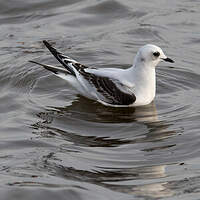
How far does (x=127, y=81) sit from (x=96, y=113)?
2.15 ft

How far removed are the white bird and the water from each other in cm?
17

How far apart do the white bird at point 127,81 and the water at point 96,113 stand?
17 centimetres

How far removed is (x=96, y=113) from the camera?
961 cm

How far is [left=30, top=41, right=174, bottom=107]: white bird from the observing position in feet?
31.7

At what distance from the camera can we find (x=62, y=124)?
899 centimetres

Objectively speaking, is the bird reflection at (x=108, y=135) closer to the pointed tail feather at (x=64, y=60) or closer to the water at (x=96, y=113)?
the water at (x=96, y=113)

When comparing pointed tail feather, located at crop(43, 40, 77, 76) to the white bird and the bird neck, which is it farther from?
the bird neck

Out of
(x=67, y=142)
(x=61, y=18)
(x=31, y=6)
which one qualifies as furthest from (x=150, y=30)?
(x=67, y=142)

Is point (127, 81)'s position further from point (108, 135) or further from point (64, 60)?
point (108, 135)

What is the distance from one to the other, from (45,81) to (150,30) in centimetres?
288

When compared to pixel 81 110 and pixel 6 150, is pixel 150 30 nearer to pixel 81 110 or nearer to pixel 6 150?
pixel 81 110

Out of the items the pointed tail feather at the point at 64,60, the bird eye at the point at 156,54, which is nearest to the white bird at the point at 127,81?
the bird eye at the point at 156,54

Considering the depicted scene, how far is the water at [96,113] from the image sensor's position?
6789 millimetres

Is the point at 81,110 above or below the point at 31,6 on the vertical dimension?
below
